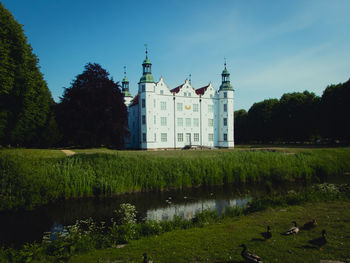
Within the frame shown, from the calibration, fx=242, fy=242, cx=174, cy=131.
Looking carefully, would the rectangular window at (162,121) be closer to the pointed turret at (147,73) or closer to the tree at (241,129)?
the pointed turret at (147,73)

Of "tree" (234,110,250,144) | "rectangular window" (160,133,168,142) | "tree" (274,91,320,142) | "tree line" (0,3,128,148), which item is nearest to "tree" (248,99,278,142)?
"tree" (234,110,250,144)

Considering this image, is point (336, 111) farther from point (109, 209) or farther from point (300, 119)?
point (109, 209)

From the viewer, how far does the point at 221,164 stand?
1703 cm

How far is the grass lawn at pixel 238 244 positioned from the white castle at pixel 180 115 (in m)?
33.8

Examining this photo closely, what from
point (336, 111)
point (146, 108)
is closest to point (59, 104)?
point (146, 108)

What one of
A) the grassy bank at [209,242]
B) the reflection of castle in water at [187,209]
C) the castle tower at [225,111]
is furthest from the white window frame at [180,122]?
the grassy bank at [209,242]

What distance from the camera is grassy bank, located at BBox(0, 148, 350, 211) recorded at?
11320 millimetres

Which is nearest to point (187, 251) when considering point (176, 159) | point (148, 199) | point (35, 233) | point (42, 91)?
point (35, 233)

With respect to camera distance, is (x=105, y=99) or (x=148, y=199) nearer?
(x=148, y=199)

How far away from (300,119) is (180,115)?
2668 centimetres

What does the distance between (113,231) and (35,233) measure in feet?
11.3

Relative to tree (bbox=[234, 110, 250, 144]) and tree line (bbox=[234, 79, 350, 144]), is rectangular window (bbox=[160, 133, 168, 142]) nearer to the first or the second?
tree line (bbox=[234, 79, 350, 144])

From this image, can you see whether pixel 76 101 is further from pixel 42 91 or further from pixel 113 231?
pixel 113 231

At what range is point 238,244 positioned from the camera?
17.5ft
